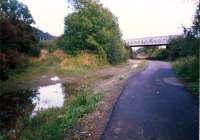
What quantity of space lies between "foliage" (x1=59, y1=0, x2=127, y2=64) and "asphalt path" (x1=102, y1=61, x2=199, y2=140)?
74.1 feet

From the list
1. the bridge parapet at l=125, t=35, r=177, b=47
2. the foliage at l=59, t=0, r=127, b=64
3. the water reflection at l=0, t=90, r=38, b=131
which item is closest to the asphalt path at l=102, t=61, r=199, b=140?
the water reflection at l=0, t=90, r=38, b=131

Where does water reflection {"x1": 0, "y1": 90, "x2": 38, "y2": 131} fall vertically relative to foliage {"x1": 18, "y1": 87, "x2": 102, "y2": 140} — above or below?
below

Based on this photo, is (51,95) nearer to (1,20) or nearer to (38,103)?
(38,103)

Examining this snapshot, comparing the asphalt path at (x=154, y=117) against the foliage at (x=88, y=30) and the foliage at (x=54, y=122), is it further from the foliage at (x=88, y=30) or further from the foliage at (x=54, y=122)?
the foliage at (x=88, y=30)

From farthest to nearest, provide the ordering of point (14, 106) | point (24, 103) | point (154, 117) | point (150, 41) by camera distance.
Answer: point (150, 41), point (24, 103), point (14, 106), point (154, 117)

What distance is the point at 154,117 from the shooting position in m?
8.92

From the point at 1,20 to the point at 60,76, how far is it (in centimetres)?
713

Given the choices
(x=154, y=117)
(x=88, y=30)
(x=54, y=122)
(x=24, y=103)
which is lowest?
(x=24, y=103)

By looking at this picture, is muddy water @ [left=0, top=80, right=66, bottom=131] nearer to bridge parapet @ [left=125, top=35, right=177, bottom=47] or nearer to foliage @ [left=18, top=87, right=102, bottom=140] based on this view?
foliage @ [left=18, top=87, right=102, bottom=140]

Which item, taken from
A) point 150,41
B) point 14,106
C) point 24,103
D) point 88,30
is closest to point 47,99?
point 24,103

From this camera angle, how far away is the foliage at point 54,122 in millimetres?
7930

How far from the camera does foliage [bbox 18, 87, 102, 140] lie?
7.93 m

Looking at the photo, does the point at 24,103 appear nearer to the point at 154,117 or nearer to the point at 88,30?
the point at 154,117

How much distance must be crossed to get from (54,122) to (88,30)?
86.8ft
